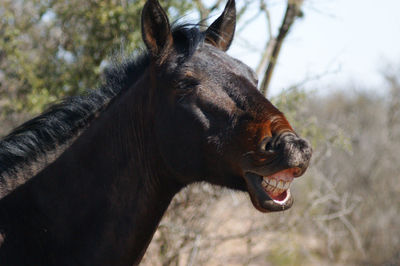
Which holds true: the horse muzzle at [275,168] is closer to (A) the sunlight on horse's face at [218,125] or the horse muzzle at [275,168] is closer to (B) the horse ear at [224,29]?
(A) the sunlight on horse's face at [218,125]

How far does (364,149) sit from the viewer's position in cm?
1516

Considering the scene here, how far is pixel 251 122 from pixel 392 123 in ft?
46.3

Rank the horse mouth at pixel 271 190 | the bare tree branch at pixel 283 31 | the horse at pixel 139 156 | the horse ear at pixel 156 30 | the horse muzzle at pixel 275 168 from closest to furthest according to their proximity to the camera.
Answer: the horse muzzle at pixel 275 168, the horse mouth at pixel 271 190, the horse at pixel 139 156, the horse ear at pixel 156 30, the bare tree branch at pixel 283 31

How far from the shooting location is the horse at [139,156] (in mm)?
2553

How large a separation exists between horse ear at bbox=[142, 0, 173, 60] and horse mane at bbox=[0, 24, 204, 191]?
0.11 m

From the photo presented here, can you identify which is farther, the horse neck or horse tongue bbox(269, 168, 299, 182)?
the horse neck

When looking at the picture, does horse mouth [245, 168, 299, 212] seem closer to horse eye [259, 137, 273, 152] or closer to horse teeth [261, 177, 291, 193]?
horse teeth [261, 177, 291, 193]

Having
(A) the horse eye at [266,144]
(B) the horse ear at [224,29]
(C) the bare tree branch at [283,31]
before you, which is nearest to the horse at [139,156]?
(A) the horse eye at [266,144]

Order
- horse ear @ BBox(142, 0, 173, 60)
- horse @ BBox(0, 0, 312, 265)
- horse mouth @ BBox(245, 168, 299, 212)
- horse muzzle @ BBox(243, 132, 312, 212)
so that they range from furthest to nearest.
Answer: horse ear @ BBox(142, 0, 173, 60)
horse @ BBox(0, 0, 312, 265)
horse mouth @ BBox(245, 168, 299, 212)
horse muzzle @ BBox(243, 132, 312, 212)

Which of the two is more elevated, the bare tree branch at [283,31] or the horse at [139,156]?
the horse at [139,156]

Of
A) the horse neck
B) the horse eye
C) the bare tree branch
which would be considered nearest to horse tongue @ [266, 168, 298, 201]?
the horse eye

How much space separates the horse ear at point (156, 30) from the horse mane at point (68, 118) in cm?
11

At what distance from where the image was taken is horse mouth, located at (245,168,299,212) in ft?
8.04

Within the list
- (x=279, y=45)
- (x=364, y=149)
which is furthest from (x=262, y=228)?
(x=364, y=149)
